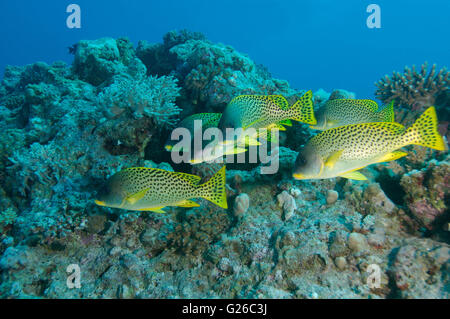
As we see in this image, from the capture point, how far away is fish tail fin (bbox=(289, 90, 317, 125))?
133 inches

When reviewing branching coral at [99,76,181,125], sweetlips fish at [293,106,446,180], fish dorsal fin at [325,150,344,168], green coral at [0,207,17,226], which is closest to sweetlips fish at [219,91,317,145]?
sweetlips fish at [293,106,446,180]

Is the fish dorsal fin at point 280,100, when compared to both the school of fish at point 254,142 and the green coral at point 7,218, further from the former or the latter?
the green coral at point 7,218

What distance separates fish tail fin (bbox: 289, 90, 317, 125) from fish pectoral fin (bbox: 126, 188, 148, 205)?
2295mm

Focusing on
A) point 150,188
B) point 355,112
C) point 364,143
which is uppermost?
point 355,112

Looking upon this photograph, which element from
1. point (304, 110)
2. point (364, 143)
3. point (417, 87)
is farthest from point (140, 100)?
point (417, 87)

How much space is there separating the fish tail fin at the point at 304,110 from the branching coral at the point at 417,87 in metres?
4.44

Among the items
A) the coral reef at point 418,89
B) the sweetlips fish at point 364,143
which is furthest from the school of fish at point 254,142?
the coral reef at point 418,89

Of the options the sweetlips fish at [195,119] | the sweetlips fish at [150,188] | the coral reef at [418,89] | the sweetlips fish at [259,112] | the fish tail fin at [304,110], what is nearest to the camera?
the sweetlips fish at [150,188]

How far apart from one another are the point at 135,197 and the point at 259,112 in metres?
1.97

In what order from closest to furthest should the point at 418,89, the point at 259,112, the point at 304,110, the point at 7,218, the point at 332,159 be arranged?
the point at 332,159 < the point at 259,112 < the point at 304,110 < the point at 7,218 < the point at 418,89

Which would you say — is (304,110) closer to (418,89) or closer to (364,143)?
(364,143)

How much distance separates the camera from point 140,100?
4.47m

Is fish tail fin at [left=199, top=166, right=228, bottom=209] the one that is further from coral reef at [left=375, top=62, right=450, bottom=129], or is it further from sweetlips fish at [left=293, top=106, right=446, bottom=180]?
coral reef at [left=375, top=62, right=450, bottom=129]

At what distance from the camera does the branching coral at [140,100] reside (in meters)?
4.50
